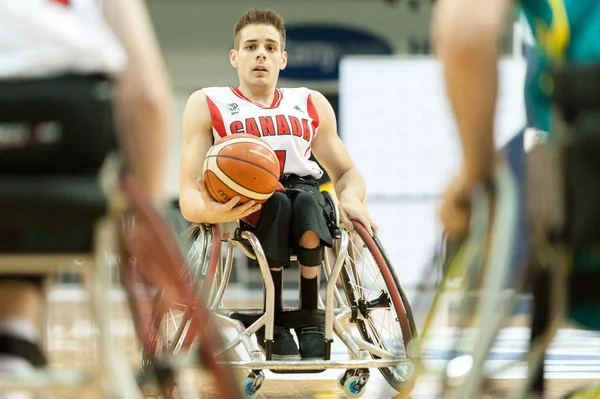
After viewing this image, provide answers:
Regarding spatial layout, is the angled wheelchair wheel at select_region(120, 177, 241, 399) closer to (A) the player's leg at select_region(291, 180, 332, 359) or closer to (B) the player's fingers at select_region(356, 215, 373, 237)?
(A) the player's leg at select_region(291, 180, 332, 359)

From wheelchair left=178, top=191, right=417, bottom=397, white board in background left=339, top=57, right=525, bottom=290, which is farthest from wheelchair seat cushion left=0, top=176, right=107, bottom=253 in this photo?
white board in background left=339, top=57, right=525, bottom=290

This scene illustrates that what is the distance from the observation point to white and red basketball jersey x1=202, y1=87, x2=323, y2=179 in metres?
3.22

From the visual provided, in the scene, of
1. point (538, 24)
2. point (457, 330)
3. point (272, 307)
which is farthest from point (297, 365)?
point (538, 24)

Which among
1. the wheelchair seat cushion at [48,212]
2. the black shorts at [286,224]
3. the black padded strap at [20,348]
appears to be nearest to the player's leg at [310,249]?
the black shorts at [286,224]

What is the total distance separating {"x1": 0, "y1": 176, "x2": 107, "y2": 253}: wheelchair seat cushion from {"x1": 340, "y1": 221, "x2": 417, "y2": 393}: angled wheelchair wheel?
185 centimetres

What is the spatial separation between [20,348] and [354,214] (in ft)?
6.22

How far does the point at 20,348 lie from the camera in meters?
1.30

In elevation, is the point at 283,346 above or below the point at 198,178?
below

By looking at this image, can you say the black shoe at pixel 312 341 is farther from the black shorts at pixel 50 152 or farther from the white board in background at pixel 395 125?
the white board in background at pixel 395 125

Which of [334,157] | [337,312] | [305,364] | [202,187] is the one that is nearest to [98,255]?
[305,364]

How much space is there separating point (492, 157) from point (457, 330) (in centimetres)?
25

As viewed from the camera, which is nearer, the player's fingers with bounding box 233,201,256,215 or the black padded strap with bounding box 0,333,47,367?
the black padded strap with bounding box 0,333,47,367

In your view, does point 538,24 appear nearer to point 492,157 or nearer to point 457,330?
point 492,157

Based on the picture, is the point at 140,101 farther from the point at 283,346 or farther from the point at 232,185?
the point at 283,346
